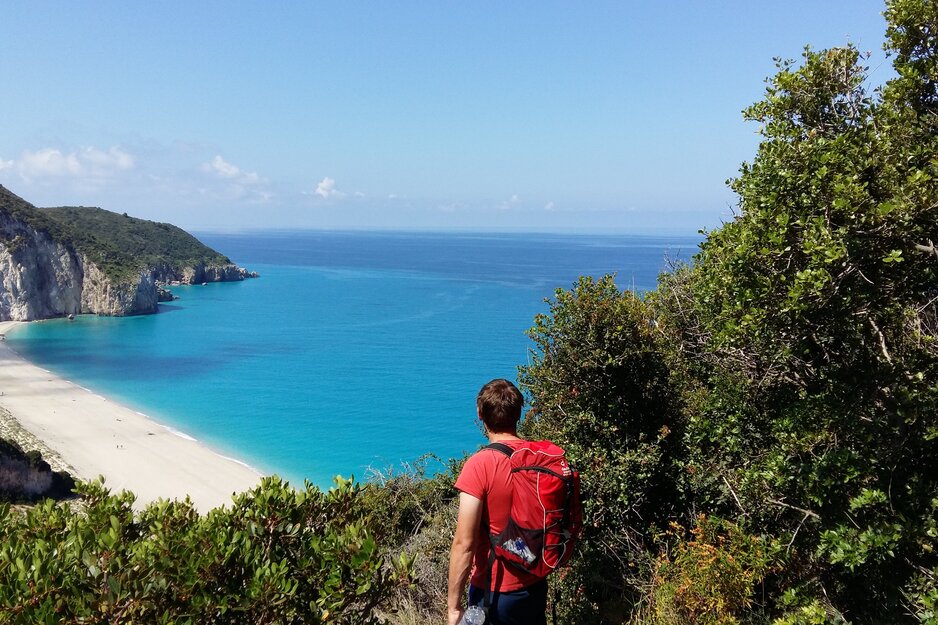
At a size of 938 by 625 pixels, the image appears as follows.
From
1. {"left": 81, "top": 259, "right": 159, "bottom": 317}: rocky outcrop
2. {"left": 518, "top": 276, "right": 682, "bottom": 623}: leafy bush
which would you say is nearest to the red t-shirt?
{"left": 518, "top": 276, "right": 682, "bottom": 623}: leafy bush

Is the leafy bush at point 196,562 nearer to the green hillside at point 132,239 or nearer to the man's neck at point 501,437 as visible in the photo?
the man's neck at point 501,437

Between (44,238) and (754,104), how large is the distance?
3727 inches

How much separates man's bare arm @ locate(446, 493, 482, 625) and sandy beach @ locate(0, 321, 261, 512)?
79.3 ft

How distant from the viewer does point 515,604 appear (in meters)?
3.46

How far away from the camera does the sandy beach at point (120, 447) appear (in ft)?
100

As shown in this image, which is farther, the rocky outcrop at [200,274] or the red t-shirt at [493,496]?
the rocky outcrop at [200,274]

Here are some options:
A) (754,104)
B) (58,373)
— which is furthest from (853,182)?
(58,373)

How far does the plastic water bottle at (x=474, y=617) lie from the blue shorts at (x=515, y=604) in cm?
14

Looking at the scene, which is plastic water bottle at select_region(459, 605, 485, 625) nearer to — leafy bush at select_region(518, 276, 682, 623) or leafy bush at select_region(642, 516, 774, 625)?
leafy bush at select_region(642, 516, 774, 625)

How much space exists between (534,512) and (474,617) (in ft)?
2.28

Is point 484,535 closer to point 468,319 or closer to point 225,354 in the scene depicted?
point 225,354

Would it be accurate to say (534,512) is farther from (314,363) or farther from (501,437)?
(314,363)

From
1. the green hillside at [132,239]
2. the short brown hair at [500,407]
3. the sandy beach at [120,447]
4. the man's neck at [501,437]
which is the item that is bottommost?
the sandy beach at [120,447]

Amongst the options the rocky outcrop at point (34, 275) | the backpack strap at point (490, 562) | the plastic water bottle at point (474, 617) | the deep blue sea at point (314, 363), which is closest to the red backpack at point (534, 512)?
the backpack strap at point (490, 562)
